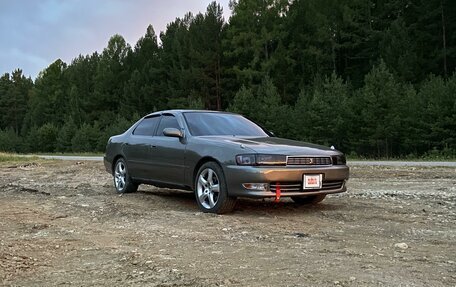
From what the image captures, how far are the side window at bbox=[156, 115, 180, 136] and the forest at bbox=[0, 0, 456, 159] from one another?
72.9ft

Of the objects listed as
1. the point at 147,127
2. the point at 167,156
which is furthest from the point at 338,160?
the point at 147,127

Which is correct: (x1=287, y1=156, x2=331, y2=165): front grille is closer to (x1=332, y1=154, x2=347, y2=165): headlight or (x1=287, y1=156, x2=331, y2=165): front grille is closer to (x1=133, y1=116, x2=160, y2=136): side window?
(x1=332, y1=154, x2=347, y2=165): headlight

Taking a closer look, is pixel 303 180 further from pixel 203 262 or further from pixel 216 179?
pixel 203 262

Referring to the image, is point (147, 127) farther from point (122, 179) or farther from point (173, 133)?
point (173, 133)

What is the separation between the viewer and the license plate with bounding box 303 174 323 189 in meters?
6.33

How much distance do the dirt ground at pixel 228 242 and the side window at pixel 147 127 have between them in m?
1.12

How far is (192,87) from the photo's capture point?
5784 cm

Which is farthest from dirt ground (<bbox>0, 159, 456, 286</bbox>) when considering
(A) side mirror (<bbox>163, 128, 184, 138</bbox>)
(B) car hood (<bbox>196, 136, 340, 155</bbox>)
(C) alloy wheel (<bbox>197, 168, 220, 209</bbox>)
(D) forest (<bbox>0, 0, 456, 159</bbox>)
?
(D) forest (<bbox>0, 0, 456, 159</bbox>)

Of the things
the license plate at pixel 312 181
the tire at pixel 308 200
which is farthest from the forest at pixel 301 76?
the license plate at pixel 312 181

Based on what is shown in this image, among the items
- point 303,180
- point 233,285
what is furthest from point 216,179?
point 233,285

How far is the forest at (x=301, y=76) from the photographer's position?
31.5m

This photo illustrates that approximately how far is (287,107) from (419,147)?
11392mm

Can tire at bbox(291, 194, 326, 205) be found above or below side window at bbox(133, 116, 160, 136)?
below

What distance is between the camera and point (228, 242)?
4945 millimetres
